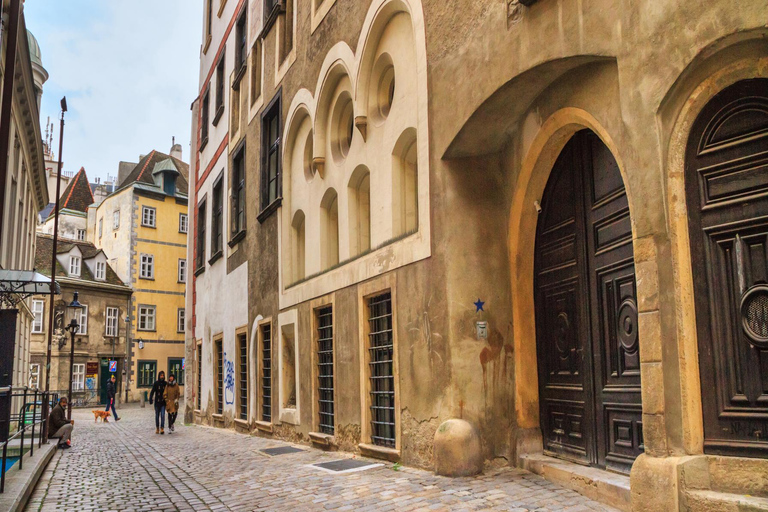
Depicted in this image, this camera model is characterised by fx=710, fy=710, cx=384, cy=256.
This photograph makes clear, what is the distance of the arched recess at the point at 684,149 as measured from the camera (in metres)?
5.23

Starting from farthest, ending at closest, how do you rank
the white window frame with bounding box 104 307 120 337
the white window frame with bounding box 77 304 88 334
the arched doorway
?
the white window frame with bounding box 104 307 120 337, the white window frame with bounding box 77 304 88 334, the arched doorway

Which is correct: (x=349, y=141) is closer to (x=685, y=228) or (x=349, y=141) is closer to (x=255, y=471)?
(x=255, y=471)

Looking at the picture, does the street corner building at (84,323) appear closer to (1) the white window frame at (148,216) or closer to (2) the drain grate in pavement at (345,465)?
(1) the white window frame at (148,216)

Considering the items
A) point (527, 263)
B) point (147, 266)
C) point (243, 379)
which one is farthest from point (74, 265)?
point (527, 263)

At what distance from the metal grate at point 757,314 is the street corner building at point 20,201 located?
28.7 ft

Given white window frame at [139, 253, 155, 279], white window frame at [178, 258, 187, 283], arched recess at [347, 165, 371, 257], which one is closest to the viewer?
arched recess at [347, 165, 371, 257]

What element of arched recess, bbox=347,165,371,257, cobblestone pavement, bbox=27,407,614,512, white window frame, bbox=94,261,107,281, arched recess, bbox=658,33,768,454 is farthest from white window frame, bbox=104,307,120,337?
arched recess, bbox=658,33,768,454

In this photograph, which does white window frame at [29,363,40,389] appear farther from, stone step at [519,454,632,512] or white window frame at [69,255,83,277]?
stone step at [519,454,632,512]

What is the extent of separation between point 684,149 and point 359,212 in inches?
286

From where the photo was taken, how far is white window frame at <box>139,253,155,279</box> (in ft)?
154

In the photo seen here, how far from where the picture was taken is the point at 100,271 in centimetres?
4478

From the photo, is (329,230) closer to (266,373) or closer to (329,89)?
(329,89)

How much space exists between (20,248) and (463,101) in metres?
17.5

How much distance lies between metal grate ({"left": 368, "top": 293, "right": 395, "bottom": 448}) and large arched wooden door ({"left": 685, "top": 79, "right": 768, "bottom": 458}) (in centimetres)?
548
